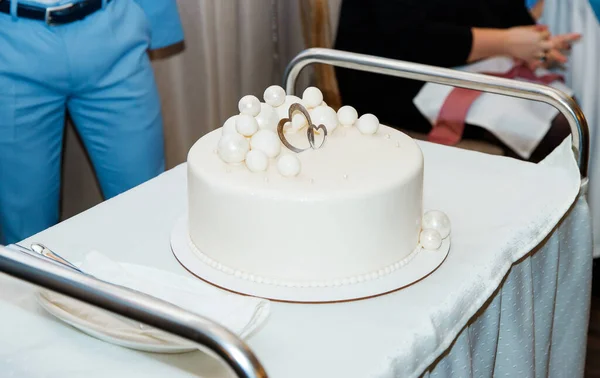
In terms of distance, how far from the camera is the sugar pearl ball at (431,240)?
899mm

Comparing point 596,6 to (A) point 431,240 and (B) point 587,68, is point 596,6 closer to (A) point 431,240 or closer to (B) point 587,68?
(B) point 587,68

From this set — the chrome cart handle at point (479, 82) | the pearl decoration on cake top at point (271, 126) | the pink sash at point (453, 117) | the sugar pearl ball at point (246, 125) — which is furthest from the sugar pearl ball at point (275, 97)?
the pink sash at point (453, 117)

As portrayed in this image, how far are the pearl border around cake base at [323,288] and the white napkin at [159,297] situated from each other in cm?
2

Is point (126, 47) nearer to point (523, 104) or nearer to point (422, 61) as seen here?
point (422, 61)

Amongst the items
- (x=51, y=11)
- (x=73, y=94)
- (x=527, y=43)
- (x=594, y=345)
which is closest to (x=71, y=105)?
(x=73, y=94)

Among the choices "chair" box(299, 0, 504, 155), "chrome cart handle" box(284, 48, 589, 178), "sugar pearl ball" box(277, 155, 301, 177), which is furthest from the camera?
"chair" box(299, 0, 504, 155)

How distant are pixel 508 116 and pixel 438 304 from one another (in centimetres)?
96

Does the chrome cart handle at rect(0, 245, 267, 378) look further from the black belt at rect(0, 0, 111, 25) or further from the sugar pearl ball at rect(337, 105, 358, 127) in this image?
the black belt at rect(0, 0, 111, 25)

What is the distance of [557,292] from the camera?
120 centimetres

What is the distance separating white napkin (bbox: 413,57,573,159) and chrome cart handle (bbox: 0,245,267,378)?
1.19m

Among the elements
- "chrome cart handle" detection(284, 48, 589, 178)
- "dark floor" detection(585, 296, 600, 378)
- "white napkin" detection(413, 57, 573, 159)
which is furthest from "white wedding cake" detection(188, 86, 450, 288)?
"dark floor" detection(585, 296, 600, 378)

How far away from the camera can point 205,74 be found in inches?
83.3

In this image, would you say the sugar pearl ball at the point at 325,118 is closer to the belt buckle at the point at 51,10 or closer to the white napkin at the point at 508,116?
the belt buckle at the point at 51,10

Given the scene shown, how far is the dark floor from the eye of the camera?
66.1 inches
